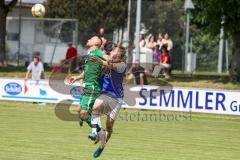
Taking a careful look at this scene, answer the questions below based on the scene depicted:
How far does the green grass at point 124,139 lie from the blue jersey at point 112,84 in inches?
47.6

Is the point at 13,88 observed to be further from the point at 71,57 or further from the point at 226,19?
the point at 226,19

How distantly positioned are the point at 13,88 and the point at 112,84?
14.3m

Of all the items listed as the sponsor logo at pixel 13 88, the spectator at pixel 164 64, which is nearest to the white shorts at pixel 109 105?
the sponsor logo at pixel 13 88

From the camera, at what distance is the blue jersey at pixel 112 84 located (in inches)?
603

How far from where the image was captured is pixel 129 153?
15.8 m

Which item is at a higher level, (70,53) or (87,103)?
(70,53)

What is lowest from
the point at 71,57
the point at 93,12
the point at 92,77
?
the point at 71,57

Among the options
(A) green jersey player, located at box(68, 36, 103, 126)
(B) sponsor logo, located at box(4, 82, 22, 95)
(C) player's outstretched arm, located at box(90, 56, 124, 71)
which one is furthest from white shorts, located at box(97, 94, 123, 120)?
(B) sponsor logo, located at box(4, 82, 22, 95)

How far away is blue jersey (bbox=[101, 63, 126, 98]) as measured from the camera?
50.2ft

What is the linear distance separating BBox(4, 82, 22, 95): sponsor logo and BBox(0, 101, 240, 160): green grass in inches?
78.8

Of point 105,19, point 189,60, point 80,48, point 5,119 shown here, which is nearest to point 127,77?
point 5,119

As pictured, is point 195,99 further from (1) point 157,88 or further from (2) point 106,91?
(2) point 106,91

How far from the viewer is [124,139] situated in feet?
61.5

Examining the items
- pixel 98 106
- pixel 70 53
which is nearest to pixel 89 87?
pixel 98 106
